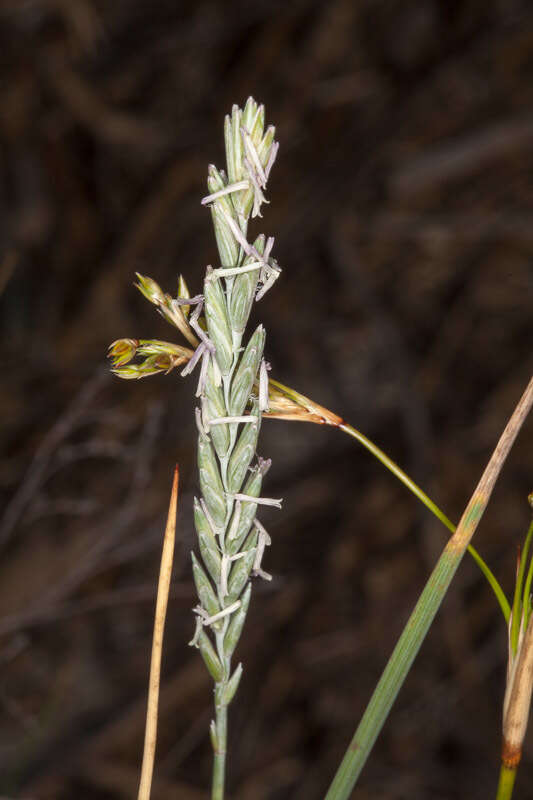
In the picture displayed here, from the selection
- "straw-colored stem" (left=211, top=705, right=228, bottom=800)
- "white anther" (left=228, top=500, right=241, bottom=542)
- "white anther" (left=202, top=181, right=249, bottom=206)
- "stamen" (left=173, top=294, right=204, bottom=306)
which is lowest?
"straw-colored stem" (left=211, top=705, right=228, bottom=800)

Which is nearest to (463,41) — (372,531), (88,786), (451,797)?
(372,531)

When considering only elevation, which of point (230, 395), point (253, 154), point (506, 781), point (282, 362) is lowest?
point (506, 781)

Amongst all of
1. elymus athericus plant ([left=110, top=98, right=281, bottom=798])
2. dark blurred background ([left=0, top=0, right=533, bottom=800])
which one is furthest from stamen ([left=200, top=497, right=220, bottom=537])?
dark blurred background ([left=0, top=0, right=533, bottom=800])

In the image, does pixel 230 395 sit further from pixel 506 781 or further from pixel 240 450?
pixel 506 781

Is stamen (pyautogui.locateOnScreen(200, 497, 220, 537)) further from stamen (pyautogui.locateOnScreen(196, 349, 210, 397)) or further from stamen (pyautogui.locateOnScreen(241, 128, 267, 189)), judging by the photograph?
stamen (pyautogui.locateOnScreen(241, 128, 267, 189))

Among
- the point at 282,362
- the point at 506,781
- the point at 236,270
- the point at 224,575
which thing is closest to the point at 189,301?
the point at 236,270

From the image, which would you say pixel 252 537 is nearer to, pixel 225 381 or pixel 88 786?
pixel 225 381
